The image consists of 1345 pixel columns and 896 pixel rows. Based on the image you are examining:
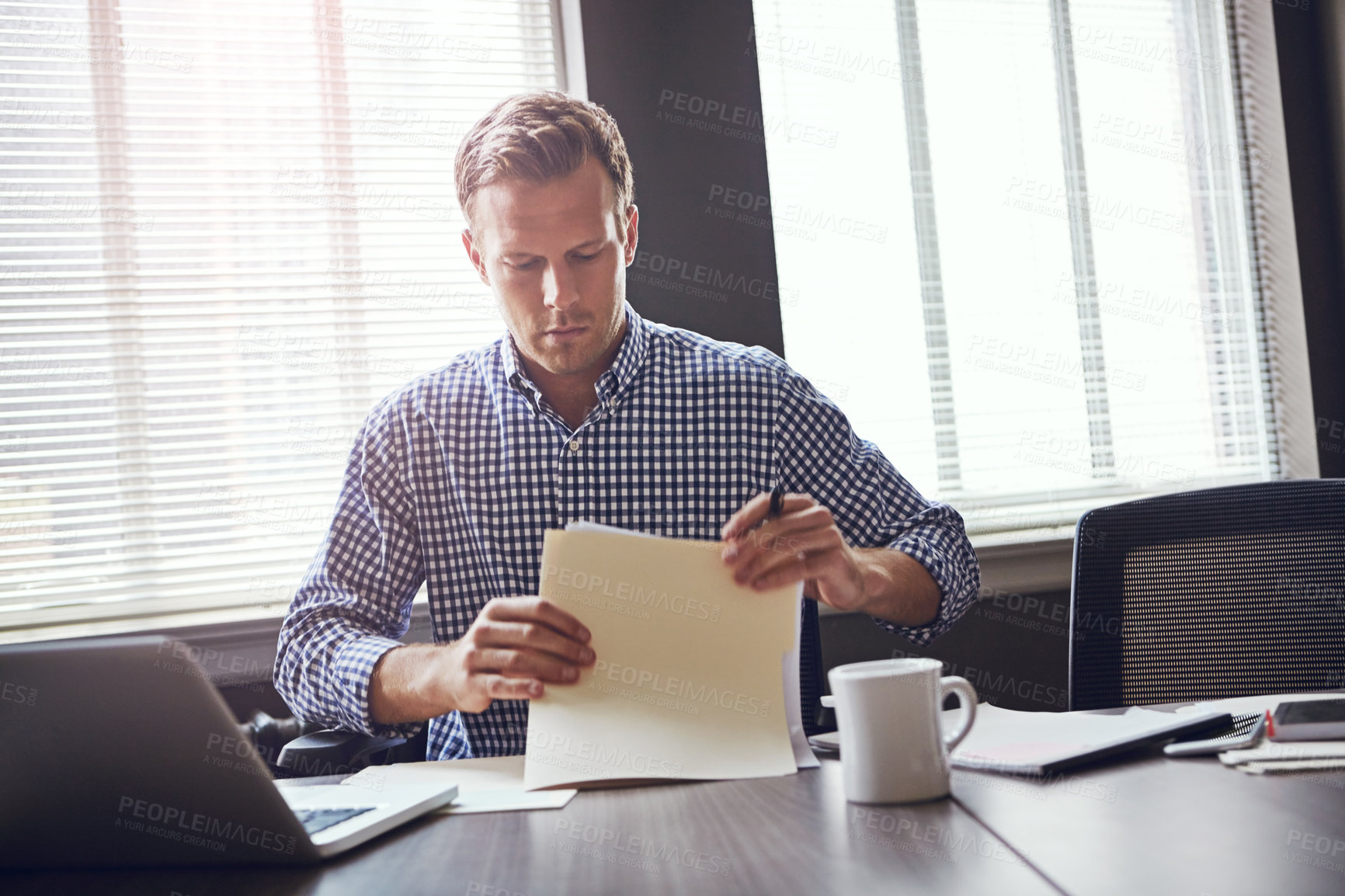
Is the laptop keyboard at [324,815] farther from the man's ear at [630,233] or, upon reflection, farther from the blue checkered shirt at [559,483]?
the man's ear at [630,233]

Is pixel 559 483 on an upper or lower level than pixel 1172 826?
upper

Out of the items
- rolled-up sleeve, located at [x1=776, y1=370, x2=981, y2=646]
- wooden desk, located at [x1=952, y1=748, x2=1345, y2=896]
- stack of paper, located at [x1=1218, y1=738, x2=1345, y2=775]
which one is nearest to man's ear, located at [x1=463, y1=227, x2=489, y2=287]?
rolled-up sleeve, located at [x1=776, y1=370, x2=981, y2=646]

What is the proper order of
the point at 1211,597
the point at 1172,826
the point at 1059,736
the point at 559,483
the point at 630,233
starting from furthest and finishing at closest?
the point at 630,233, the point at 559,483, the point at 1211,597, the point at 1059,736, the point at 1172,826

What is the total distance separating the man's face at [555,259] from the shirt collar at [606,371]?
35 mm

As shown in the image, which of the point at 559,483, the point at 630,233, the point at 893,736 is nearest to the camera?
the point at 893,736

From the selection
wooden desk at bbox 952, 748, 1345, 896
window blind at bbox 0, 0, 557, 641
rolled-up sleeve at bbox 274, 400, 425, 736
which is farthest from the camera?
window blind at bbox 0, 0, 557, 641

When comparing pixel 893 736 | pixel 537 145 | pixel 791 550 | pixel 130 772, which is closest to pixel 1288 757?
pixel 893 736

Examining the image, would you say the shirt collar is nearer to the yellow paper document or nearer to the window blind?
the yellow paper document

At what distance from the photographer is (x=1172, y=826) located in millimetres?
632

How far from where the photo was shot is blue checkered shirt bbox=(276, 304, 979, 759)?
4.37 ft

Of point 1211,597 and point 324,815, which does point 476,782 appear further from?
point 1211,597

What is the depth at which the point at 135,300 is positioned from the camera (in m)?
2.02

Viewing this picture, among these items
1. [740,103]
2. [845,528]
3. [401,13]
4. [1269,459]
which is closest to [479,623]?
[845,528]

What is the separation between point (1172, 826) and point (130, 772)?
2.25 ft
